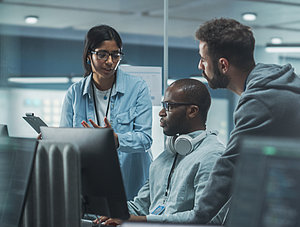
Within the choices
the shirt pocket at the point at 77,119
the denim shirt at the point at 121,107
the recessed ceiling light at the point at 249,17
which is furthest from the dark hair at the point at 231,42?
the recessed ceiling light at the point at 249,17

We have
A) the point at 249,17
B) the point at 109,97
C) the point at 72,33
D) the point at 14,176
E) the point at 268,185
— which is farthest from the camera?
the point at 72,33

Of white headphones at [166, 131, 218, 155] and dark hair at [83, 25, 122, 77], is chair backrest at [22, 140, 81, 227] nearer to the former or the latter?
white headphones at [166, 131, 218, 155]

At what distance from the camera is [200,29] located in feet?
6.08

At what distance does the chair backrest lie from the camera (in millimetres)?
1340

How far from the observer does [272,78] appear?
1589 mm

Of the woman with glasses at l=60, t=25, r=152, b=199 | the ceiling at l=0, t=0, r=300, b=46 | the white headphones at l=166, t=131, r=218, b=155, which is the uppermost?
the ceiling at l=0, t=0, r=300, b=46

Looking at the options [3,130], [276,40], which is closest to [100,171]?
[3,130]

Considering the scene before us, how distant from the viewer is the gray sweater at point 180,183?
5.91 feet

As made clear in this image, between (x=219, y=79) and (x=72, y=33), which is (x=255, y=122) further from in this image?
(x=72, y=33)

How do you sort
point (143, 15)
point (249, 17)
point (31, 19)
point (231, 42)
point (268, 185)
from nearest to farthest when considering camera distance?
1. point (268, 185)
2. point (231, 42)
3. point (249, 17)
4. point (143, 15)
5. point (31, 19)

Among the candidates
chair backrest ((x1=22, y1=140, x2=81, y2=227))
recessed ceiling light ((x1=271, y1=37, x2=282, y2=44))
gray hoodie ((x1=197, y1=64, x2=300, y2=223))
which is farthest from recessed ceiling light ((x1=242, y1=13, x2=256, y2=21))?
chair backrest ((x1=22, y1=140, x2=81, y2=227))

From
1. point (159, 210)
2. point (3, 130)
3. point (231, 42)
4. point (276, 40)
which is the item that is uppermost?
point (276, 40)

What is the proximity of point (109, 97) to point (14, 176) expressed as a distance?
1192 mm

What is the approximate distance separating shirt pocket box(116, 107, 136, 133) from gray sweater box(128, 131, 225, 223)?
1.31ft
